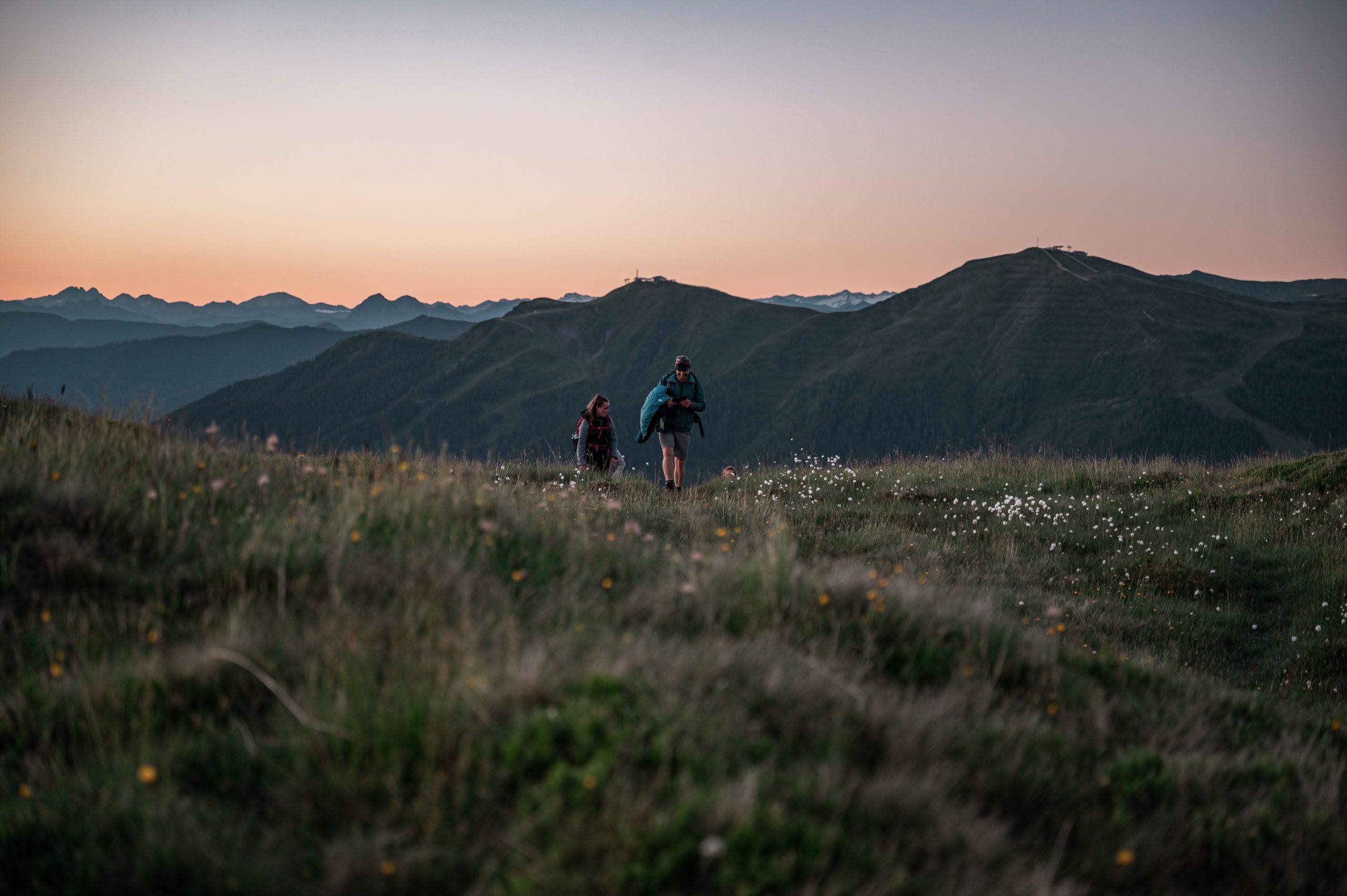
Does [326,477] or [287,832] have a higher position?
[326,477]

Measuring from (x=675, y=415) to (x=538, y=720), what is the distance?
1256 cm

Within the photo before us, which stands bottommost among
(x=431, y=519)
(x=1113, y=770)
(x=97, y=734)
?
(x=1113, y=770)

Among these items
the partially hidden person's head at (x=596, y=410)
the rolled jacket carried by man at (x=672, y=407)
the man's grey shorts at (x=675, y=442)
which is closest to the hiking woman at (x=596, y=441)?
the partially hidden person's head at (x=596, y=410)

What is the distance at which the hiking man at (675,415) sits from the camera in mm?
15273

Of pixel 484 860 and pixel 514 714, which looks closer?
pixel 484 860

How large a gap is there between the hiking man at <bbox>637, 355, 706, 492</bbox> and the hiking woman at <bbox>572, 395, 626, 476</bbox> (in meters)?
0.90

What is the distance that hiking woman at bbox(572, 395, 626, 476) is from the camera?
15.7m

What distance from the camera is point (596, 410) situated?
620 inches

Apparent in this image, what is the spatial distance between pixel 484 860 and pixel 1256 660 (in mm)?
9014

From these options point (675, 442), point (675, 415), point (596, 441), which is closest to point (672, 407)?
point (675, 415)

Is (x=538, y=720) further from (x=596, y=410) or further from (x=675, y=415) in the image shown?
(x=596, y=410)

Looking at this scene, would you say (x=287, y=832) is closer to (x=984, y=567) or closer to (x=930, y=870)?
(x=930, y=870)

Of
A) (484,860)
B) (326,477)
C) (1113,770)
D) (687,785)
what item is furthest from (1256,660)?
(326,477)

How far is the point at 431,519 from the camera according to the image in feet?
16.3
